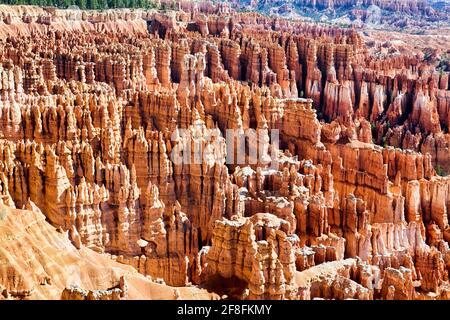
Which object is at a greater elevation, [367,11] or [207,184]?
[367,11]

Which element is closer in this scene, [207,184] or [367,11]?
[207,184]

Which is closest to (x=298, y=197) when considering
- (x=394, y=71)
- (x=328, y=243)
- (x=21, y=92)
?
(x=328, y=243)

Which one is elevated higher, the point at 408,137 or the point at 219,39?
the point at 219,39

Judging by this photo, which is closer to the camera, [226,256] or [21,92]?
[226,256]

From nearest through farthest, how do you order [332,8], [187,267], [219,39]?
1. [187,267]
2. [219,39]
3. [332,8]

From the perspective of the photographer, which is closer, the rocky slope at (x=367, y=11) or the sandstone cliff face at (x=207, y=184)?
the sandstone cliff face at (x=207, y=184)

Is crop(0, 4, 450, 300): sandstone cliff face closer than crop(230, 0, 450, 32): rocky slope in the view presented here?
Yes
